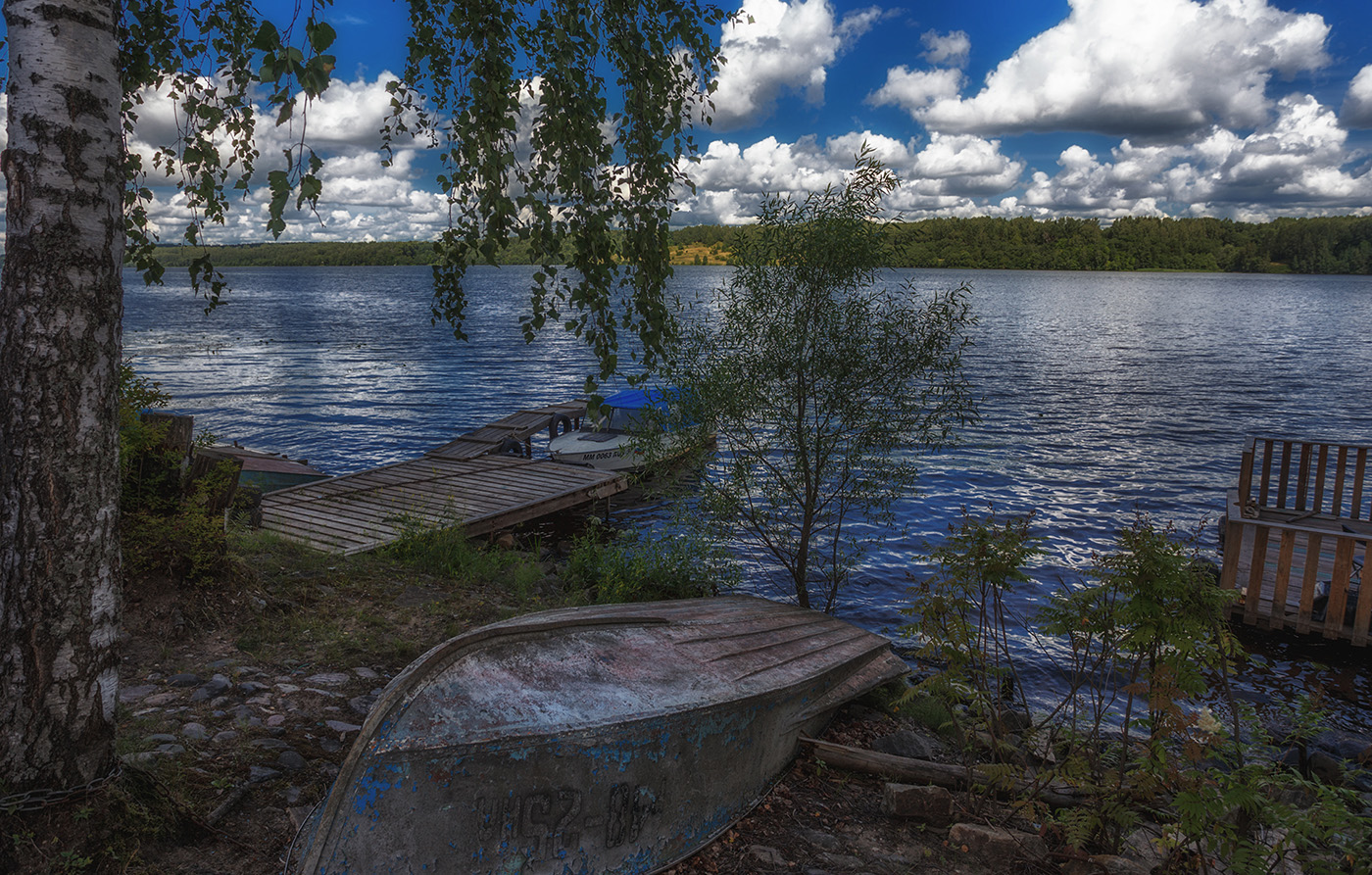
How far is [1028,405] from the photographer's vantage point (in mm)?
34719

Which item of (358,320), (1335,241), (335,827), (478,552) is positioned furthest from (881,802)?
(1335,241)

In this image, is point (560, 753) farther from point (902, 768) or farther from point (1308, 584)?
point (1308, 584)

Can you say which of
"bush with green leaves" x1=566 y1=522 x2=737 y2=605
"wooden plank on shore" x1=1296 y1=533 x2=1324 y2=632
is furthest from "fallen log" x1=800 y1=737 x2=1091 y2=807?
"wooden plank on shore" x1=1296 y1=533 x2=1324 y2=632

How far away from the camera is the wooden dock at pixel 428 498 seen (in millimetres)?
11945

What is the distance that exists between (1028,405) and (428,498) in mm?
28645

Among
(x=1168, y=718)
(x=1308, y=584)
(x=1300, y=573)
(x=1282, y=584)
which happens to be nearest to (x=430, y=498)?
(x=1168, y=718)

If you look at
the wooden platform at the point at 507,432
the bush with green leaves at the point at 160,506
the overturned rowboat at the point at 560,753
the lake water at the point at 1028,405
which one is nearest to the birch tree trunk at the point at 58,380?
the overturned rowboat at the point at 560,753

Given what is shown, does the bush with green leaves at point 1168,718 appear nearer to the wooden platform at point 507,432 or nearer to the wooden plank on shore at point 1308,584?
the wooden plank on shore at point 1308,584

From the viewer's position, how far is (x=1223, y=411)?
32.6 metres

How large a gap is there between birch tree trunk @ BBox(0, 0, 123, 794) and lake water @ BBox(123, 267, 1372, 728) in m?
5.28

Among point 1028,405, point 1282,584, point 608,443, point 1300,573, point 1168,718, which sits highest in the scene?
point 1168,718

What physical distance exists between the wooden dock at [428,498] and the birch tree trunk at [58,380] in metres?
7.67

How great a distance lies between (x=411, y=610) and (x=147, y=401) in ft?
10.5

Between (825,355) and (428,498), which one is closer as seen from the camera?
(825,355)
